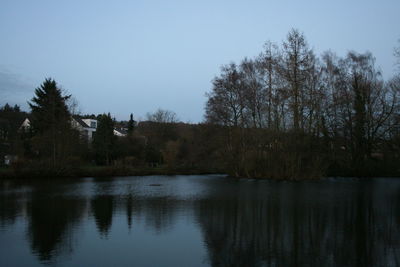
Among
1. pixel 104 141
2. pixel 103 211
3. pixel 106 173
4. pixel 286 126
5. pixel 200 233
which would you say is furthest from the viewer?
pixel 104 141

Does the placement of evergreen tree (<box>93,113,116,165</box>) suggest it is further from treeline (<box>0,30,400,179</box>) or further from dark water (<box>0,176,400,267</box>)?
dark water (<box>0,176,400,267</box>)

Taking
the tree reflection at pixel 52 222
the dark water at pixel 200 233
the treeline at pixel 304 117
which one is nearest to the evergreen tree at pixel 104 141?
the treeline at pixel 304 117

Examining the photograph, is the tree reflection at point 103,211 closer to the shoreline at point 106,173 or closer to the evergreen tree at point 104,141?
the shoreline at point 106,173

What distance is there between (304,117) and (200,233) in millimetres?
26036

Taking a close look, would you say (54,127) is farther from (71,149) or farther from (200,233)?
(200,233)

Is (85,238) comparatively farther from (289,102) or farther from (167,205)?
(289,102)

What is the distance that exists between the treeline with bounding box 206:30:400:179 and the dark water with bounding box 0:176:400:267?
17188 millimetres

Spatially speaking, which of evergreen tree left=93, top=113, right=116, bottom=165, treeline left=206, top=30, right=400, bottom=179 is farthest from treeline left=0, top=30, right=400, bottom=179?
evergreen tree left=93, top=113, right=116, bottom=165

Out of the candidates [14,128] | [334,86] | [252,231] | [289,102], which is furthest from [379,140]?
[14,128]

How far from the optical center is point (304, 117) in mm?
34562

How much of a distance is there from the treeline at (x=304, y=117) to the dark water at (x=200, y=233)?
56.4ft

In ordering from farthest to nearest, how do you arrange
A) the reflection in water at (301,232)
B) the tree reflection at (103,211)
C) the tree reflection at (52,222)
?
the tree reflection at (103,211) → the tree reflection at (52,222) → the reflection in water at (301,232)

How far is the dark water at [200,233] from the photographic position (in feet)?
26.3

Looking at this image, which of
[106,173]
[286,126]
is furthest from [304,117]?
[106,173]
